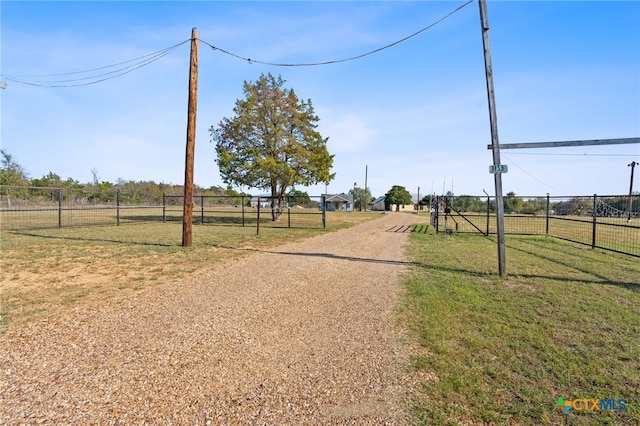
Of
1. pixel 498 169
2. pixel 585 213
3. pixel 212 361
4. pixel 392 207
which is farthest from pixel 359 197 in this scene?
pixel 212 361

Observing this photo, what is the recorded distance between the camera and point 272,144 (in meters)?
20.4

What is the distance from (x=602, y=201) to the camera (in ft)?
36.9

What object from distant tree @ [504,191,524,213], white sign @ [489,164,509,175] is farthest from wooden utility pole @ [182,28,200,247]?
distant tree @ [504,191,524,213]

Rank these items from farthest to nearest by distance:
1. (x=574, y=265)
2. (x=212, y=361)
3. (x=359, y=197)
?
(x=359, y=197) < (x=574, y=265) < (x=212, y=361)

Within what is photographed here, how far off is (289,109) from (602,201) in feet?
54.7

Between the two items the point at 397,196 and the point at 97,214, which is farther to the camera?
the point at 397,196

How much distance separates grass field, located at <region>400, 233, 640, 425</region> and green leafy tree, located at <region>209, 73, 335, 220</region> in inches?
571

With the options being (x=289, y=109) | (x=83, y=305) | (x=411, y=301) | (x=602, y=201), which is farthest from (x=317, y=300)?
(x=289, y=109)

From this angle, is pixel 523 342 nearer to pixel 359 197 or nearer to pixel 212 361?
pixel 212 361

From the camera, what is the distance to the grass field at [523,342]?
2445mm

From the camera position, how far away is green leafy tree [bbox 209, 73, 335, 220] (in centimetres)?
2017
